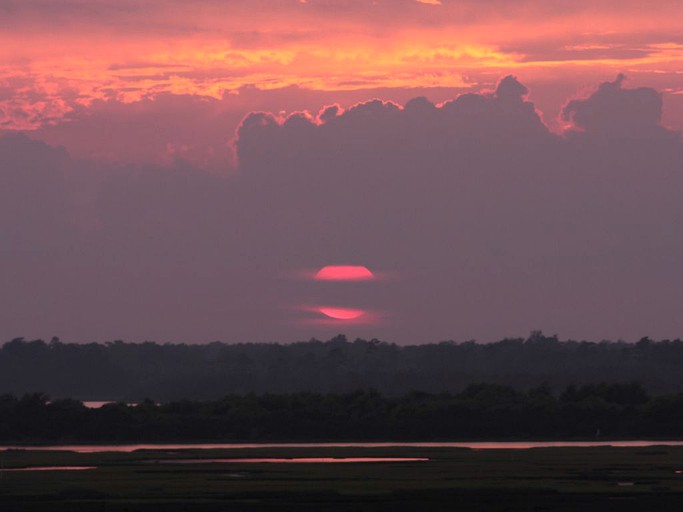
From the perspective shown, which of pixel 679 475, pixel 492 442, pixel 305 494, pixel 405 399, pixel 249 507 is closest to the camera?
pixel 249 507

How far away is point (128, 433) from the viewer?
448ft

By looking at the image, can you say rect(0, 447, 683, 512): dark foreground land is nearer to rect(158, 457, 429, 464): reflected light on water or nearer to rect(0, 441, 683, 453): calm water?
rect(158, 457, 429, 464): reflected light on water

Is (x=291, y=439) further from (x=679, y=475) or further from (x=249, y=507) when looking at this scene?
(x=249, y=507)

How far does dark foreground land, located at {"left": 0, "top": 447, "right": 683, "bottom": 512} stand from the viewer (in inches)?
2859

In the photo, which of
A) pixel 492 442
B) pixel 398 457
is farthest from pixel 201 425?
pixel 398 457

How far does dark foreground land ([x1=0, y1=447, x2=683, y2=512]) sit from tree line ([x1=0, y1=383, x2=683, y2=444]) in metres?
26.3

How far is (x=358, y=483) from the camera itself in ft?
274

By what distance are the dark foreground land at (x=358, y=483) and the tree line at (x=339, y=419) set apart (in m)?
26.3

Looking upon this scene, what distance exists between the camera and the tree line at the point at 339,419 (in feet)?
449

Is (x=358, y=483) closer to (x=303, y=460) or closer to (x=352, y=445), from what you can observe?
(x=303, y=460)

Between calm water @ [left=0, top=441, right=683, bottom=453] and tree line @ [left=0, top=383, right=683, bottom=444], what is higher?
tree line @ [left=0, top=383, right=683, bottom=444]

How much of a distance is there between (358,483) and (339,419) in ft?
196

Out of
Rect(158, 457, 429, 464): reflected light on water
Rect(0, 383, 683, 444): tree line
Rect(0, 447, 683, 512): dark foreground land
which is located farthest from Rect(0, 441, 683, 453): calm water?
Rect(158, 457, 429, 464): reflected light on water

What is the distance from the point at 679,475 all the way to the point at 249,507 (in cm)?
2864
